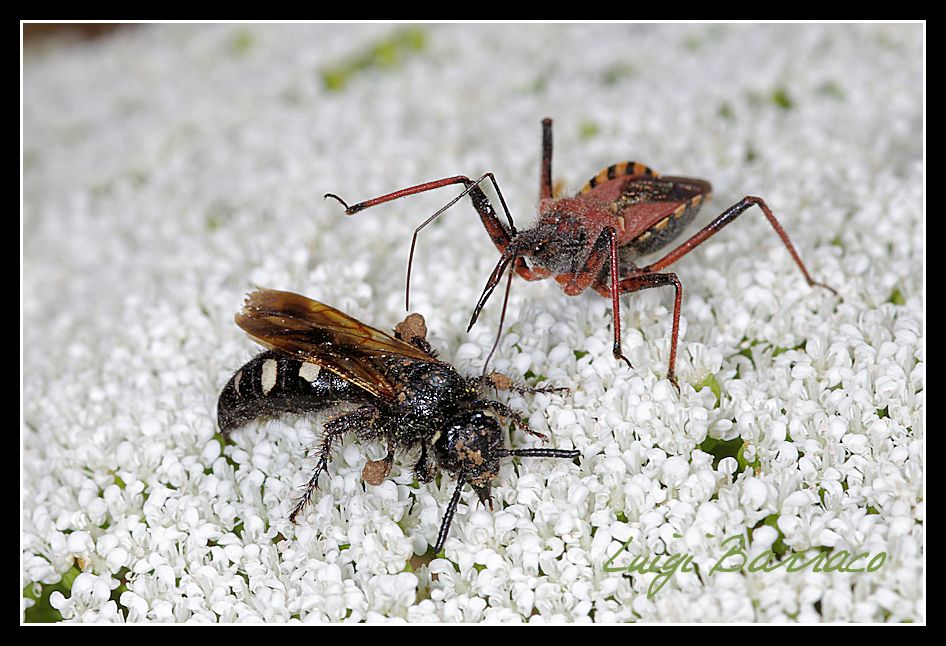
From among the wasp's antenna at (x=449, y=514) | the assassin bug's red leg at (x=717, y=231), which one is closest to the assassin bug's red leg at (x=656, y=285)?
the assassin bug's red leg at (x=717, y=231)

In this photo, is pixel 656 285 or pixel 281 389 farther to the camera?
pixel 656 285

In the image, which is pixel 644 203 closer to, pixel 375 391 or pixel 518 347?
pixel 518 347

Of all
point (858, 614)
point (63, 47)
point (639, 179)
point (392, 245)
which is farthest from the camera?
point (63, 47)

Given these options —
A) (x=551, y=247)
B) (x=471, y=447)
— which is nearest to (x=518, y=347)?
(x=551, y=247)

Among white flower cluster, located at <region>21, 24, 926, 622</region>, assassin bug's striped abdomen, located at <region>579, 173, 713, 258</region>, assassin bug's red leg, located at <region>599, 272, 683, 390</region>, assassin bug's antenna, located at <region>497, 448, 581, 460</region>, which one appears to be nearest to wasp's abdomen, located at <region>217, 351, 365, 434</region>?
white flower cluster, located at <region>21, 24, 926, 622</region>

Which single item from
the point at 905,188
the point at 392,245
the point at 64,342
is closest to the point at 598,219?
the point at 392,245

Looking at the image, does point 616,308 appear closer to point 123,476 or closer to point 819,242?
point 819,242
